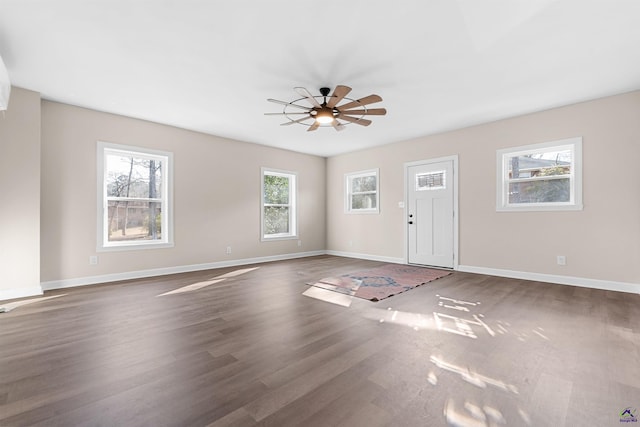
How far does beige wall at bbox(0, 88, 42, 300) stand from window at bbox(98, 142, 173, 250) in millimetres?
788

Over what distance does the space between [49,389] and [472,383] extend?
2.56 m

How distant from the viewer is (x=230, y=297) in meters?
3.72

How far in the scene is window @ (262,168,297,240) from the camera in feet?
22.4

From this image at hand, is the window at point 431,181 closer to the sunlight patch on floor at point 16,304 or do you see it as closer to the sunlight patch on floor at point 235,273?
the sunlight patch on floor at point 235,273

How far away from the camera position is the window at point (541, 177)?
172 inches

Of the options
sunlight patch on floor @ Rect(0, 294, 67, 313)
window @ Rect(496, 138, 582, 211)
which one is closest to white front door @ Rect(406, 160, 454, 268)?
window @ Rect(496, 138, 582, 211)

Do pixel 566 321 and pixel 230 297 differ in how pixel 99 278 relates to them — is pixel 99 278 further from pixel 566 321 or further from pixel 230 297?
pixel 566 321

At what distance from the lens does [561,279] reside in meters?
4.42

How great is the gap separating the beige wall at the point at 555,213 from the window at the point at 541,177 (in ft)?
0.33

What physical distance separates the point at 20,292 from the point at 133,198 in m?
1.88

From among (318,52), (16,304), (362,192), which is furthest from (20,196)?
(362,192)

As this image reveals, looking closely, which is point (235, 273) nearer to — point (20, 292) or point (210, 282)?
point (210, 282)

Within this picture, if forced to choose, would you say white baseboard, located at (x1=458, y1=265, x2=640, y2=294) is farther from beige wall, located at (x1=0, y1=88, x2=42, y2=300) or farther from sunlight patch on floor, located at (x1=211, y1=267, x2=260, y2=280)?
beige wall, located at (x1=0, y1=88, x2=42, y2=300)

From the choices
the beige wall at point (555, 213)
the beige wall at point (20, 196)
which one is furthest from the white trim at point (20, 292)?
the beige wall at point (555, 213)
